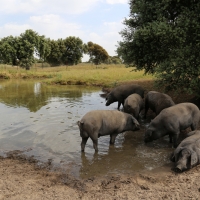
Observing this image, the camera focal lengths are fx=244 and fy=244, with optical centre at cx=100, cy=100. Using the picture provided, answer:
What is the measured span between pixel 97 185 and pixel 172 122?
12.1 feet

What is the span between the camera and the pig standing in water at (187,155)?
6230 millimetres

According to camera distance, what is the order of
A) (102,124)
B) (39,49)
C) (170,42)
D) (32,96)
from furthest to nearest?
(39,49)
(32,96)
(170,42)
(102,124)

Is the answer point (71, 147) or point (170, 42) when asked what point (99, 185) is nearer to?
point (71, 147)

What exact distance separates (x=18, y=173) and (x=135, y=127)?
4.47 meters

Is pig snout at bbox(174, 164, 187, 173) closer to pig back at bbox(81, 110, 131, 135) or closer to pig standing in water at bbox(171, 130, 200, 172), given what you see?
pig standing in water at bbox(171, 130, 200, 172)

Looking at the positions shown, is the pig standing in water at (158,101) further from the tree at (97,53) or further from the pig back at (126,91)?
the tree at (97,53)

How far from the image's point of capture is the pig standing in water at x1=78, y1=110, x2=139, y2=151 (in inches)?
296

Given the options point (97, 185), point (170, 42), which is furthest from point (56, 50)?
point (97, 185)

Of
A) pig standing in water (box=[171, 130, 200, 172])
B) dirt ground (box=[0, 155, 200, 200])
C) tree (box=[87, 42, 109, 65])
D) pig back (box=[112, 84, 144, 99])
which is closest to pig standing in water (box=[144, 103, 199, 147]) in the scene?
pig standing in water (box=[171, 130, 200, 172])

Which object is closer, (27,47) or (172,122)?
(172,122)

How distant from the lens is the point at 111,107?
15273 mm

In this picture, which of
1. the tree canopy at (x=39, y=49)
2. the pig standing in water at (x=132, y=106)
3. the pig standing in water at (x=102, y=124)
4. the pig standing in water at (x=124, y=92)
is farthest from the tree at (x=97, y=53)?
the pig standing in water at (x=102, y=124)

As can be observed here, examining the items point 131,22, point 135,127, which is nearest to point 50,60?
point 131,22

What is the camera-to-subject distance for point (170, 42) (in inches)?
480
